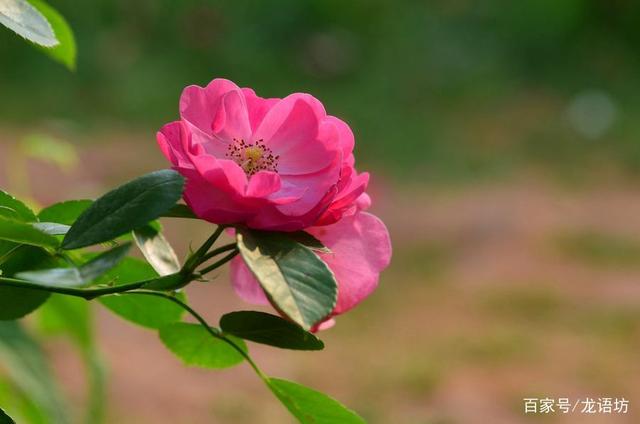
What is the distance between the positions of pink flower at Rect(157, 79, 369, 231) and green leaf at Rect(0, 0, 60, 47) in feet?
0.16

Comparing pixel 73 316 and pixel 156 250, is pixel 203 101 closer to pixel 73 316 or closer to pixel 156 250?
pixel 156 250

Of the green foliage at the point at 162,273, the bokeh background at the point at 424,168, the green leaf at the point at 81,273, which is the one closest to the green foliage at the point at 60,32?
the green foliage at the point at 162,273

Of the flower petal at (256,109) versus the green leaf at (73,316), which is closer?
the flower petal at (256,109)

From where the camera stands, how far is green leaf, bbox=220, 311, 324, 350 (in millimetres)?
316

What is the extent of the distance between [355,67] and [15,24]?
2.89 m

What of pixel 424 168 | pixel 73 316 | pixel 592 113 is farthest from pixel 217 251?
pixel 592 113

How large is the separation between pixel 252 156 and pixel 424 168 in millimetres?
2415

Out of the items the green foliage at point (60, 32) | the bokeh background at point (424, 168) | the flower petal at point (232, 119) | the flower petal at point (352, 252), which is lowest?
the flower petal at point (352, 252)

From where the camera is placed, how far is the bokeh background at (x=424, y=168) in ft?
5.74

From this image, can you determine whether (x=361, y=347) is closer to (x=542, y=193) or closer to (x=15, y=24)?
(x=542, y=193)

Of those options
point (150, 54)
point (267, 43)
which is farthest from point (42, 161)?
point (267, 43)

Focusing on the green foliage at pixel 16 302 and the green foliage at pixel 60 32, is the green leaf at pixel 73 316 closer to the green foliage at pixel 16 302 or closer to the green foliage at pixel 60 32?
the green foliage at pixel 60 32

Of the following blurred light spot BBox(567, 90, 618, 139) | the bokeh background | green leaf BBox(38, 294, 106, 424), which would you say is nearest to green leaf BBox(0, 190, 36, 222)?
green leaf BBox(38, 294, 106, 424)

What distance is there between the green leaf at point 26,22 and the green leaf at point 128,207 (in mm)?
59
